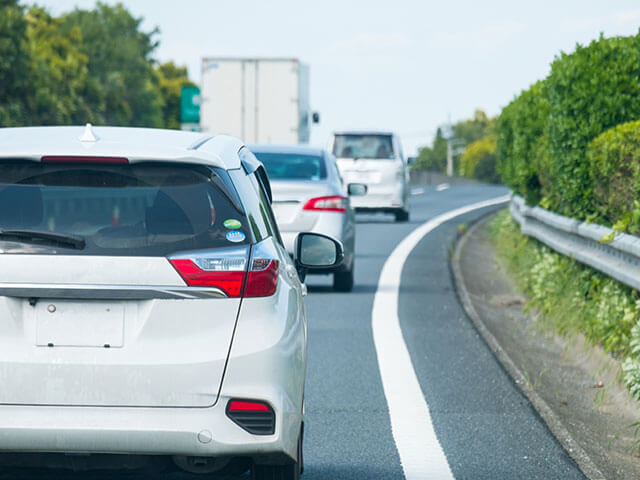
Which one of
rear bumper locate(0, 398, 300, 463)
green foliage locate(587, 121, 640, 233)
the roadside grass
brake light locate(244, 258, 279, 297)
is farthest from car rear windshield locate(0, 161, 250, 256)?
green foliage locate(587, 121, 640, 233)

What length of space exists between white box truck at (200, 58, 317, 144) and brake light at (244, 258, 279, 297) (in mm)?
29493

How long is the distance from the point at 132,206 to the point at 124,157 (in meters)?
0.19

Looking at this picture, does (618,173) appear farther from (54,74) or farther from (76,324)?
(54,74)

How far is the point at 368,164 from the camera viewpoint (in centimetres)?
3262

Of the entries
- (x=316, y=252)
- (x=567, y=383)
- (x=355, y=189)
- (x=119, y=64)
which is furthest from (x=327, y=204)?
(x=119, y=64)

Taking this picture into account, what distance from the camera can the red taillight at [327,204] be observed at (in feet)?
49.8

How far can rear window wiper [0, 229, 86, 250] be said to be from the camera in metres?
4.76

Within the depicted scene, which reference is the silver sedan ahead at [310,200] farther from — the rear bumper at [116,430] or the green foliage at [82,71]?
the green foliage at [82,71]

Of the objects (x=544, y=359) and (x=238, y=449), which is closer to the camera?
(x=238, y=449)

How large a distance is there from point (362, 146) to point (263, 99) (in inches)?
118

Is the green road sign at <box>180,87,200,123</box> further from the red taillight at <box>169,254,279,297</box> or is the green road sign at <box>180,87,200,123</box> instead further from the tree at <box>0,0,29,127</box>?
the red taillight at <box>169,254,279,297</box>

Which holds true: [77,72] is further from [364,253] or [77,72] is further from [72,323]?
[72,323]

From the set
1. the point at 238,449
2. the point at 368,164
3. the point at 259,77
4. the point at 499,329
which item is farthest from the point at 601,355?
the point at 259,77

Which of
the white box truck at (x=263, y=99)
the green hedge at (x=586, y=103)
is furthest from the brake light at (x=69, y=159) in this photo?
the white box truck at (x=263, y=99)
